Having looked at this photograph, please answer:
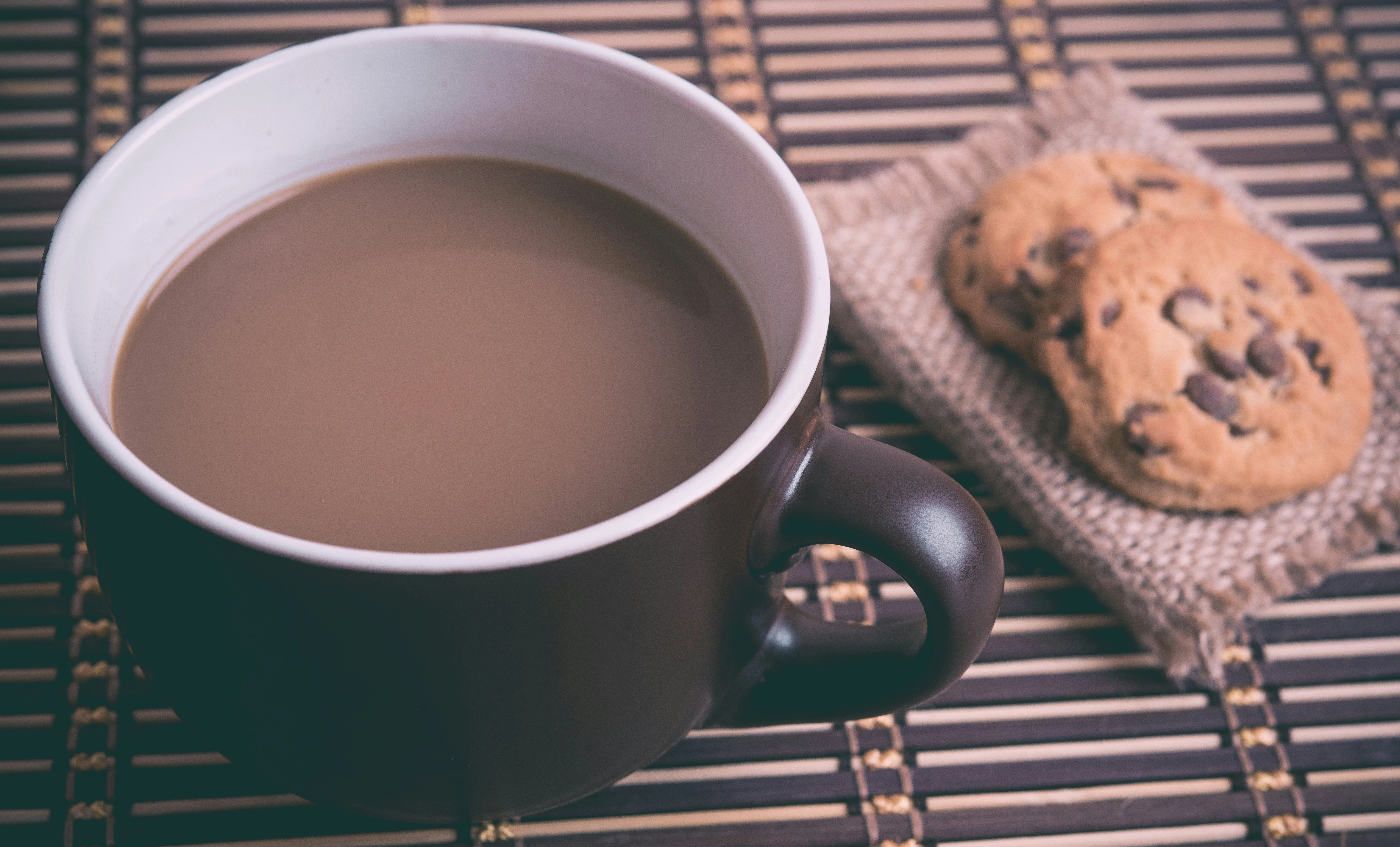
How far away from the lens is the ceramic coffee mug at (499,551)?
18.5 inches

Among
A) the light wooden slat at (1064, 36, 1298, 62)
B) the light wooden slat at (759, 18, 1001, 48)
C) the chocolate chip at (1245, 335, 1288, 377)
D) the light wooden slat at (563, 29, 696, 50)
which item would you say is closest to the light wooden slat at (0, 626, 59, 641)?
the light wooden slat at (563, 29, 696, 50)

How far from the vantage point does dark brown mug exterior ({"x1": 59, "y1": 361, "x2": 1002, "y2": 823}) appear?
47 cm

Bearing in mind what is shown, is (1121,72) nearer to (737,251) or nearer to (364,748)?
(737,251)

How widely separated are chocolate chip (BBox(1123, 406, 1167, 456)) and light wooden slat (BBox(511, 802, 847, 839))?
37cm

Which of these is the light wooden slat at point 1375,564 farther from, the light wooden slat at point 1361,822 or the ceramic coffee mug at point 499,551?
the ceramic coffee mug at point 499,551

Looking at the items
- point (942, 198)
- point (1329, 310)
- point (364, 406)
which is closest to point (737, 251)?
point (364, 406)

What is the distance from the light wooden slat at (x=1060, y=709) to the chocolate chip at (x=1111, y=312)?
30 cm

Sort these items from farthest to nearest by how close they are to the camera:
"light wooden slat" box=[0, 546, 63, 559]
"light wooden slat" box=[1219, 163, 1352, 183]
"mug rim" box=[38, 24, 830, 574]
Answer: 1. "light wooden slat" box=[1219, 163, 1352, 183]
2. "light wooden slat" box=[0, 546, 63, 559]
3. "mug rim" box=[38, 24, 830, 574]

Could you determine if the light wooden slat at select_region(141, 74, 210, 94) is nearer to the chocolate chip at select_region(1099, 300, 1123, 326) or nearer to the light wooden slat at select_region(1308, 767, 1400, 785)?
the chocolate chip at select_region(1099, 300, 1123, 326)

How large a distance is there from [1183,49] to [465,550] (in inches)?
41.1

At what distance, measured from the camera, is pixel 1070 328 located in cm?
92

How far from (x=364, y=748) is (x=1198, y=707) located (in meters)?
0.62

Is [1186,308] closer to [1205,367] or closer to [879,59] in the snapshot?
[1205,367]

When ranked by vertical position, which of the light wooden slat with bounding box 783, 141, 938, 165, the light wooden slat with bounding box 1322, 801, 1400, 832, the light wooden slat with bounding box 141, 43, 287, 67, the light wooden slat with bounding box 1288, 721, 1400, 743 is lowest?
the light wooden slat with bounding box 1322, 801, 1400, 832
